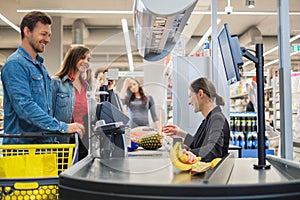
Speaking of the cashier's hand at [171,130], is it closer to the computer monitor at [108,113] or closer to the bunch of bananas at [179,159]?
the computer monitor at [108,113]

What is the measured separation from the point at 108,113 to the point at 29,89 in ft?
1.66

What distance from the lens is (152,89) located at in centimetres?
166

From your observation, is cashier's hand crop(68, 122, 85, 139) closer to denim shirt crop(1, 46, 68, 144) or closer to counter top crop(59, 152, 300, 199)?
denim shirt crop(1, 46, 68, 144)

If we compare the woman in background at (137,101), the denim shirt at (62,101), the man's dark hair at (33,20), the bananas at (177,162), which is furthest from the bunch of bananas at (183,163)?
the denim shirt at (62,101)

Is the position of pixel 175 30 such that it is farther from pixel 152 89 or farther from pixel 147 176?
pixel 147 176

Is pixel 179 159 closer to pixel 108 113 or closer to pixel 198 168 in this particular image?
pixel 198 168

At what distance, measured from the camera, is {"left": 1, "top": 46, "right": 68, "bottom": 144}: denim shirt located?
1818 mm

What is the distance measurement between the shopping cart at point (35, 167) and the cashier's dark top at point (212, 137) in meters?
0.73

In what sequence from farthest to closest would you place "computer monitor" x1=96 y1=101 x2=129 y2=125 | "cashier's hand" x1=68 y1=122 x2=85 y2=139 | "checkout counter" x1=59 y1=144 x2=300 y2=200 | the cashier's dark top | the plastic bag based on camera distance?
the cashier's dark top → "cashier's hand" x1=68 y1=122 x2=85 y2=139 → "computer monitor" x1=96 y1=101 x2=129 y2=125 → the plastic bag → "checkout counter" x1=59 y1=144 x2=300 y2=200

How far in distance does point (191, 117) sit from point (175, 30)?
2.06 metres

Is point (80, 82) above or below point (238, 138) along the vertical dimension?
above

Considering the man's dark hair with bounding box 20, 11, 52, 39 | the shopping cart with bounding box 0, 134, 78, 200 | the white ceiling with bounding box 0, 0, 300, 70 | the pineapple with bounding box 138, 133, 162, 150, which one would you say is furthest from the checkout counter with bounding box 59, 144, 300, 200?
the white ceiling with bounding box 0, 0, 300, 70

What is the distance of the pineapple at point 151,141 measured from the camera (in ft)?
7.16

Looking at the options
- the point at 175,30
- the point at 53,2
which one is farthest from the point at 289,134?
the point at 53,2
